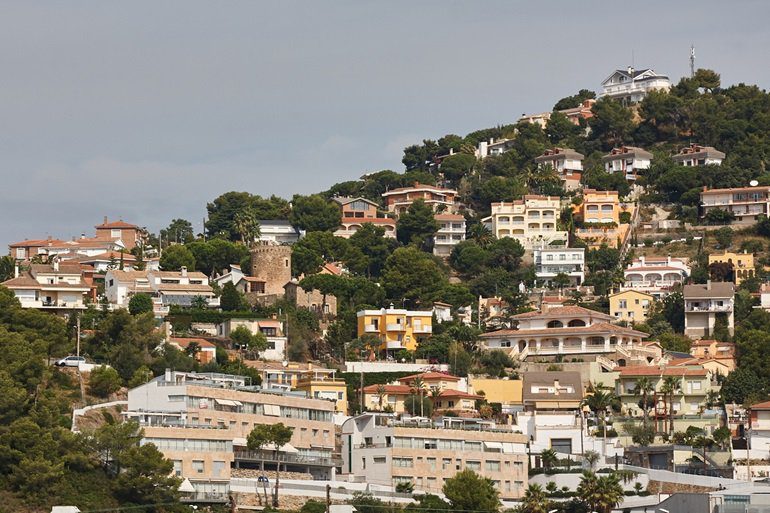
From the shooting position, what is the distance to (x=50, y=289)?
10619 centimetres

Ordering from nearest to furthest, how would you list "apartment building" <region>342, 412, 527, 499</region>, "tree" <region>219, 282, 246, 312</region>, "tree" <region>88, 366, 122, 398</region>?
"apartment building" <region>342, 412, 527, 499</region> → "tree" <region>88, 366, 122, 398</region> → "tree" <region>219, 282, 246, 312</region>

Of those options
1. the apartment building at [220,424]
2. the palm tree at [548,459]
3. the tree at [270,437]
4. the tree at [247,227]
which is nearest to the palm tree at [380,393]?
the apartment building at [220,424]

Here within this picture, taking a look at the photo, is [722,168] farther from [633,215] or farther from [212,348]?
[212,348]

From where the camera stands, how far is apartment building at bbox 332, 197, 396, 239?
13700cm

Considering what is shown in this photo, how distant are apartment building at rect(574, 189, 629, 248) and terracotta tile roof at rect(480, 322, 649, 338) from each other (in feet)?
77.8

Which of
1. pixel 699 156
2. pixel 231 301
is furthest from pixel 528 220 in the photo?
pixel 231 301

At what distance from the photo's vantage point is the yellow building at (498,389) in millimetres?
99125

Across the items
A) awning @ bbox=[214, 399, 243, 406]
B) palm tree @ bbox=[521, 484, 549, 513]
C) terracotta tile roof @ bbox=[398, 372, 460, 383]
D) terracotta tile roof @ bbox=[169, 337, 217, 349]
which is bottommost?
palm tree @ bbox=[521, 484, 549, 513]

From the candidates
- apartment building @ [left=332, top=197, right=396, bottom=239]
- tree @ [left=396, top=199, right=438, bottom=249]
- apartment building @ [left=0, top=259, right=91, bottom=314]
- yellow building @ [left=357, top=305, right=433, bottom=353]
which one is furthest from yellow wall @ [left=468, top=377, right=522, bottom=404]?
apartment building @ [left=332, top=197, right=396, bottom=239]

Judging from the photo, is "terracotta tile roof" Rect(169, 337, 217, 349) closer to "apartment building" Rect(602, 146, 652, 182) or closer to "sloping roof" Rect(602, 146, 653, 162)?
"apartment building" Rect(602, 146, 652, 182)

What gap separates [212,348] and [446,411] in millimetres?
13081

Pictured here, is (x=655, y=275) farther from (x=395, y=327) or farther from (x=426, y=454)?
(x=426, y=454)

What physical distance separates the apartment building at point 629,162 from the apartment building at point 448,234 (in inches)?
622

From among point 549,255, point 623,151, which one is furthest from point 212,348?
point 623,151
